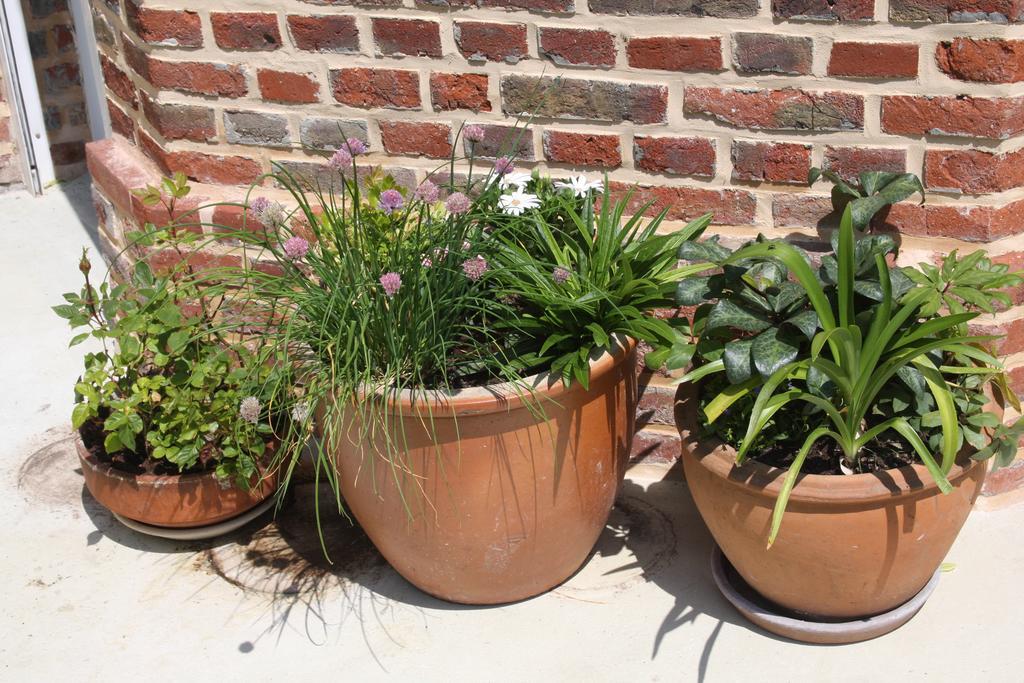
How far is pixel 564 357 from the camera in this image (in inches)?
91.0

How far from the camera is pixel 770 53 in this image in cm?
248

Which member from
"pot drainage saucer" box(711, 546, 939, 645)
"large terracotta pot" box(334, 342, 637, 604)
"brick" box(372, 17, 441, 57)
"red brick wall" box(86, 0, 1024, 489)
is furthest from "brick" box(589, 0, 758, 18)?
"pot drainage saucer" box(711, 546, 939, 645)

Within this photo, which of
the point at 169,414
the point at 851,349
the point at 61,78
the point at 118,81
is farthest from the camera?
the point at 61,78

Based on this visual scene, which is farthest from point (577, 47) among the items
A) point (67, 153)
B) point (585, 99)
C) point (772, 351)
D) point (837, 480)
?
point (67, 153)

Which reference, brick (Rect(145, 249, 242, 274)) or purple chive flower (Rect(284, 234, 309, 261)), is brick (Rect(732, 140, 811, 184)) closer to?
purple chive flower (Rect(284, 234, 309, 261))

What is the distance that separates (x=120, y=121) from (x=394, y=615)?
1704 mm

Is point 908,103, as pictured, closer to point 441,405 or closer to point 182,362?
point 441,405

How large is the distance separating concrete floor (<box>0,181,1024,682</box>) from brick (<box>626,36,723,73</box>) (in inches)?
41.2

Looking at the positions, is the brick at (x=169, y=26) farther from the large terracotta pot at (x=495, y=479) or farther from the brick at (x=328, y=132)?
the large terracotta pot at (x=495, y=479)

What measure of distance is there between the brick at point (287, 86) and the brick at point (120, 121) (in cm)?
61

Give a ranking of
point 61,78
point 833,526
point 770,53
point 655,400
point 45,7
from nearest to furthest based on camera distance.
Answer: point 833,526 → point 770,53 → point 655,400 → point 45,7 → point 61,78

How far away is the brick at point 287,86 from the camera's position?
281 cm

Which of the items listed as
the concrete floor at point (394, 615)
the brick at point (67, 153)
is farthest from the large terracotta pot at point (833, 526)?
the brick at point (67, 153)

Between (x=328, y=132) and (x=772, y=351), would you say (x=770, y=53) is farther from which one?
(x=328, y=132)
